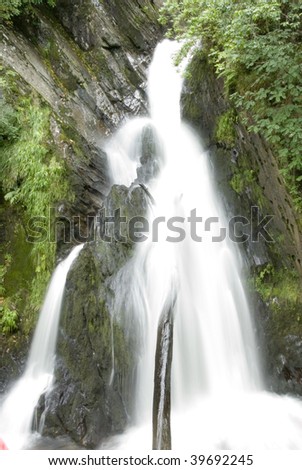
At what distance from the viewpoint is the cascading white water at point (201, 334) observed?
5.52 m

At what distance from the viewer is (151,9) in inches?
570

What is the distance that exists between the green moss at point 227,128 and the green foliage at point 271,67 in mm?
1560

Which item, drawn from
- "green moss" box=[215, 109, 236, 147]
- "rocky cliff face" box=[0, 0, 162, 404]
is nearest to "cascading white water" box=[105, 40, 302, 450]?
"green moss" box=[215, 109, 236, 147]

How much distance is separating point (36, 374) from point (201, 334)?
293cm

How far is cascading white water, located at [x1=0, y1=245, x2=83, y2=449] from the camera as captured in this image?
5.72m

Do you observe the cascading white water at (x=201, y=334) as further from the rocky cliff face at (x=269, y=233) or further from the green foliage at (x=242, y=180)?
the green foliage at (x=242, y=180)

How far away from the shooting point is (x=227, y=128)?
320 inches

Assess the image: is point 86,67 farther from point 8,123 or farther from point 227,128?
point 227,128

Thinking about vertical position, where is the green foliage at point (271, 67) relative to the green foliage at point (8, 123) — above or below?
below

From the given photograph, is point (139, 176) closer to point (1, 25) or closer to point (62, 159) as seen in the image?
point (62, 159)

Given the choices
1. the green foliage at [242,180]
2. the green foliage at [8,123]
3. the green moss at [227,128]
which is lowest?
the green foliage at [242,180]

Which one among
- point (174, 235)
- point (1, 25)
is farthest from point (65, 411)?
point (1, 25)

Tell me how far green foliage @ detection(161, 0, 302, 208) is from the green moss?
5.12 ft

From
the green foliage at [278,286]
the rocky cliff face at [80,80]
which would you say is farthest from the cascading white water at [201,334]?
the rocky cliff face at [80,80]
